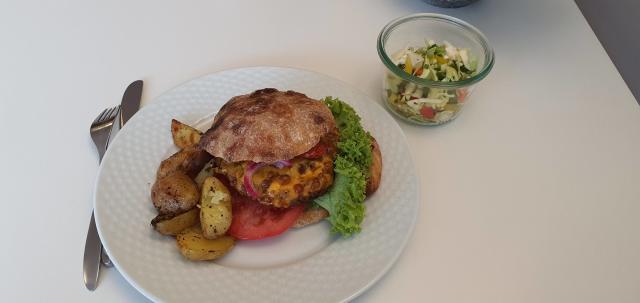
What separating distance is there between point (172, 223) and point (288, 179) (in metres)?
0.41

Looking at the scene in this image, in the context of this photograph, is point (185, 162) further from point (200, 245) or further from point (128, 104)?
point (128, 104)

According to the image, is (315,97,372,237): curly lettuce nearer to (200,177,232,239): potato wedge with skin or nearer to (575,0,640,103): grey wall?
(200,177,232,239): potato wedge with skin

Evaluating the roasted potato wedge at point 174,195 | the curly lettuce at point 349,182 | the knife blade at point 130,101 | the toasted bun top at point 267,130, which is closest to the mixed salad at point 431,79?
the curly lettuce at point 349,182

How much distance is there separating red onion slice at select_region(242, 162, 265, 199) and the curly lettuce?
228 mm

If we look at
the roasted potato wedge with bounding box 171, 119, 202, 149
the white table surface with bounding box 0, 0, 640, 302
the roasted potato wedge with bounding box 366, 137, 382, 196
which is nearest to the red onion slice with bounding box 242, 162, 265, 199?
the roasted potato wedge with bounding box 171, 119, 202, 149

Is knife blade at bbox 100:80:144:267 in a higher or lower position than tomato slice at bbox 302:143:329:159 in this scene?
higher

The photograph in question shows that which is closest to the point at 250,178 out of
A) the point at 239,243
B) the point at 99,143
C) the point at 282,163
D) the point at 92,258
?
the point at 282,163

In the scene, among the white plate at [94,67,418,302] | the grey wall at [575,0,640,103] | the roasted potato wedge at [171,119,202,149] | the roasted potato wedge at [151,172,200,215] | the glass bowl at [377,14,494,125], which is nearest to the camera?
the white plate at [94,67,418,302]

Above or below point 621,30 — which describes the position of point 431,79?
above

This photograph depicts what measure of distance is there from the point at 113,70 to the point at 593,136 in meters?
2.20

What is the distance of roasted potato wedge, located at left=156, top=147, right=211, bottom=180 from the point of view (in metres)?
1.75

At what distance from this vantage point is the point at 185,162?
177cm

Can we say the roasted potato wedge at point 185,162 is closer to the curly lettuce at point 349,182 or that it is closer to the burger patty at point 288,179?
the burger patty at point 288,179

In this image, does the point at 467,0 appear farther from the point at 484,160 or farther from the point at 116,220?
the point at 116,220
